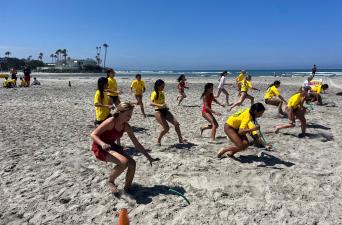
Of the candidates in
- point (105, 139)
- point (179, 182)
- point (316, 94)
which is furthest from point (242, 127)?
point (316, 94)

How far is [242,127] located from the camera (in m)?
6.90

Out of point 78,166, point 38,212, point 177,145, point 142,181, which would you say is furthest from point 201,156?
point 38,212

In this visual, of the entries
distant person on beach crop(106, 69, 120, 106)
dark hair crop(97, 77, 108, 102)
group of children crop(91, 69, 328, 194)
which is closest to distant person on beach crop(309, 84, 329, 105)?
group of children crop(91, 69, 328, 194)

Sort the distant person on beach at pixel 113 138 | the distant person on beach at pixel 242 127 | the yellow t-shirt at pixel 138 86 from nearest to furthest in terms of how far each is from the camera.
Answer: the distant person on beach at pixel 113 138 → the distant person on beach at pixel 242 127 → the yellow t-shirt at pixel 138 86

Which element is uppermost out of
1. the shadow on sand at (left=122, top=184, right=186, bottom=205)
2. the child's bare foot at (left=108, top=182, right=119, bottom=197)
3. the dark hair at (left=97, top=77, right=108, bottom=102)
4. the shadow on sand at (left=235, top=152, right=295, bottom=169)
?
the dark hair at (left=97, top=77, right=108, bottom=102)

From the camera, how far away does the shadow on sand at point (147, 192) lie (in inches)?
212

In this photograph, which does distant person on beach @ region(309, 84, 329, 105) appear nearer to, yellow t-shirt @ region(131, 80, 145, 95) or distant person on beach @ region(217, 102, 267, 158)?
yellow t-shirt @ region(131, 80, 145, 95)

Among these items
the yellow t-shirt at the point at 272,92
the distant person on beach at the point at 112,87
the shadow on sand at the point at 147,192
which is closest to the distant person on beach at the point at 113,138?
the shadow on sand at the point at 147,192

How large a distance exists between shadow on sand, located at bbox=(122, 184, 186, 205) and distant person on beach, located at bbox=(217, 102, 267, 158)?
1.85 meters

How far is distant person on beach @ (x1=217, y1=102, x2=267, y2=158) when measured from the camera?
268 inches

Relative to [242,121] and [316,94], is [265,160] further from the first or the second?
[316,94]

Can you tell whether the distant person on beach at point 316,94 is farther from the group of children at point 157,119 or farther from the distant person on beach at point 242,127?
the distant person on beach at point 242,127

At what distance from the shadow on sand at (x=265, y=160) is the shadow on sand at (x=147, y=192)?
1.97 metres

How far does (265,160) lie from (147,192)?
9.11ft
